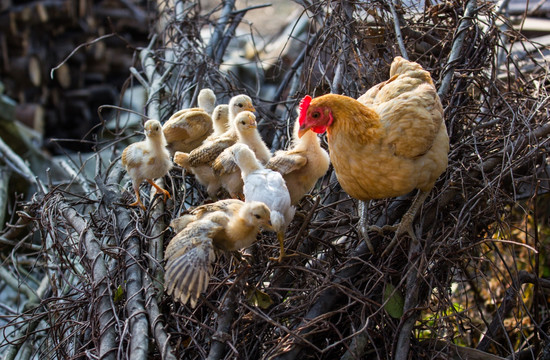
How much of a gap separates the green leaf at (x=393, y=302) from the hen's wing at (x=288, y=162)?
0.87 meters

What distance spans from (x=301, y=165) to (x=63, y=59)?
675 centimetres

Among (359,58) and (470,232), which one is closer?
(470,232)

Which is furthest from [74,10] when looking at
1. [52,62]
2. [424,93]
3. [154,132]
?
[424,93]

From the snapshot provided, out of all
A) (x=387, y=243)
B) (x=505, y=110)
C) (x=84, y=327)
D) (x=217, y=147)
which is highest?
(x=505, y=110)

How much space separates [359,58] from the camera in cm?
395

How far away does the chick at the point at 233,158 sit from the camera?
3.46 m

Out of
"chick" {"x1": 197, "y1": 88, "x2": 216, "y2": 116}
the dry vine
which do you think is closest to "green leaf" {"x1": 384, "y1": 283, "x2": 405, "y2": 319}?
the dry vine

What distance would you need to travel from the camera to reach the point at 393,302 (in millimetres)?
2904

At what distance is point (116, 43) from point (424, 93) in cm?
785

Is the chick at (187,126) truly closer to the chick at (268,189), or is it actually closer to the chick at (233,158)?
the chick at (233,158)

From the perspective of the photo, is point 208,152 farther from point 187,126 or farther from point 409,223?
→ point 409,223

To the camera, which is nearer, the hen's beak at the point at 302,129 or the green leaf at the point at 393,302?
the green leaf at the point at 393,302

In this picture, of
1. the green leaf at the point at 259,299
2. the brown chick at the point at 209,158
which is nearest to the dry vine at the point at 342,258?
the green leaf at the point at 259,299

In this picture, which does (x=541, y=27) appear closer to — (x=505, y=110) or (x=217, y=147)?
(x=505, y=110)
